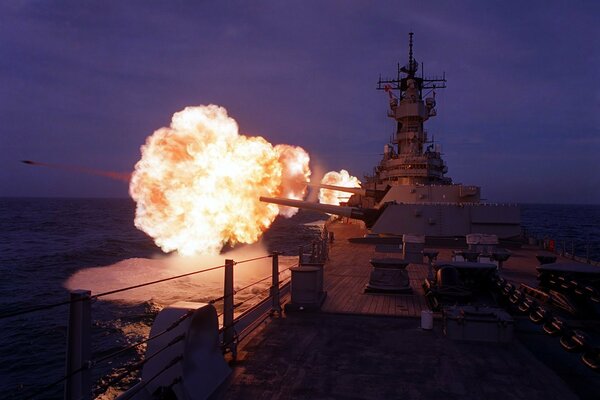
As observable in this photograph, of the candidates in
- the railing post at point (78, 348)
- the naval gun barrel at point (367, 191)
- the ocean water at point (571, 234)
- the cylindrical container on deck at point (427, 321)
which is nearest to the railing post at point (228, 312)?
the railing post at point (78, 348)

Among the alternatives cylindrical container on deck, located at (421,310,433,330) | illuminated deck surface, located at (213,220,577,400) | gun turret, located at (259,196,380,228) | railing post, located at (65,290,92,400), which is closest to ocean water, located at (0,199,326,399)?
illuminated deck surface, located at (213,220,577,400)

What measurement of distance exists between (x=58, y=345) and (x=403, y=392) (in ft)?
44.1

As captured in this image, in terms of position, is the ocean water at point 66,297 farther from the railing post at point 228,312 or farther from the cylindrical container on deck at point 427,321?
the cylindrical container on deck at point 427,321

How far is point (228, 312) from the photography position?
6.27 metres

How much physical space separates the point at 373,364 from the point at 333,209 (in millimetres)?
15610

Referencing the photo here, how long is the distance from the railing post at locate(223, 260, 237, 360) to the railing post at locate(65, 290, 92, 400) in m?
2.62

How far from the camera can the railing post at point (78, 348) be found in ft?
11.5

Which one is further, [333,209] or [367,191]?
[367,191]

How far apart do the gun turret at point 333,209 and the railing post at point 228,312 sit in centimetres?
1218

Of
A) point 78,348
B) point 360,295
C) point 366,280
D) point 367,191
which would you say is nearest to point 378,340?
point 360,295

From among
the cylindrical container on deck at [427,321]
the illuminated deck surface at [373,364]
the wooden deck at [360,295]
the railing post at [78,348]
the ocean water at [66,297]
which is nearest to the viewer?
the railing post at [78,348]

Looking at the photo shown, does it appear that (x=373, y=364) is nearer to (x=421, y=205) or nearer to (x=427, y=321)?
(x=427, y=321)

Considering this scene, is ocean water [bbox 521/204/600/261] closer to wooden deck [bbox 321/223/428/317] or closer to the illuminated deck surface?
wooden deck [bbox 321/223/428/317]

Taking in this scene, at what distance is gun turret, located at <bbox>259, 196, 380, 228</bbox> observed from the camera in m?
18.5
